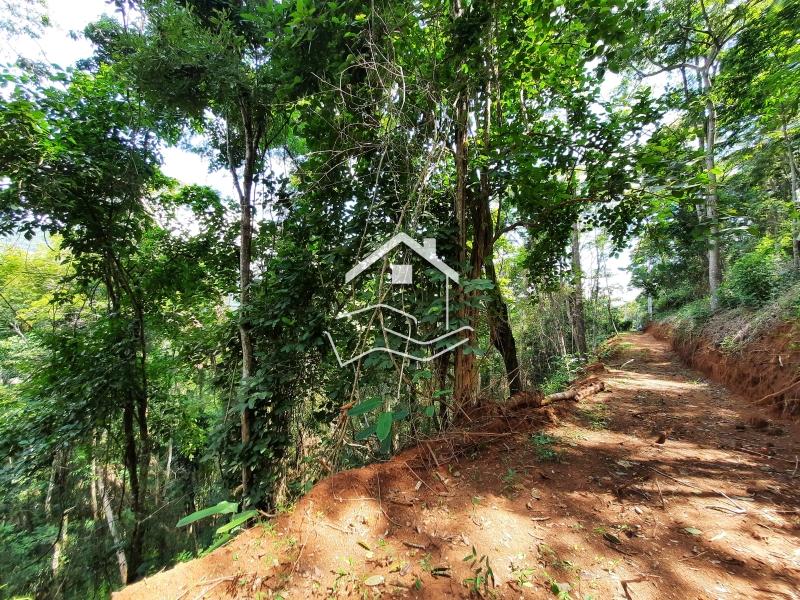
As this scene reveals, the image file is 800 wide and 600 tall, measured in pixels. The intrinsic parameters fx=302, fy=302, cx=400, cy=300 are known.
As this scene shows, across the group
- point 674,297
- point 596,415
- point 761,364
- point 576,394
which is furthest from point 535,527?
point 674,297

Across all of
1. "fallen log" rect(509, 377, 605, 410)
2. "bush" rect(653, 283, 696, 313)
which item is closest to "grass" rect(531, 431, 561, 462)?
"fallen log" rect(509, 377, 605, 410)

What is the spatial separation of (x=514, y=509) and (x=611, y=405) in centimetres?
320

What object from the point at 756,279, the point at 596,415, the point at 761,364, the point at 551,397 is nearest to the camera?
the point at 596,415

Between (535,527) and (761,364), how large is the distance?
559 centimetres

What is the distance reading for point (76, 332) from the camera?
179 inches

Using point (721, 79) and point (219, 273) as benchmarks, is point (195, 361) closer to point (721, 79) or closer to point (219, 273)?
point (219, 273)

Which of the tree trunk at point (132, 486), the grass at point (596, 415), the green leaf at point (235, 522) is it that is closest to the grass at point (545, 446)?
the grass at point (596, 415)

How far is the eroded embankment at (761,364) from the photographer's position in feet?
12.8

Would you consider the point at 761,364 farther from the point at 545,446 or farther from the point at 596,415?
the point at 545,446

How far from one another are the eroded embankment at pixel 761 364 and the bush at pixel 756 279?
0.65 meters

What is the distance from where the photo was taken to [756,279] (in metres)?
6.44

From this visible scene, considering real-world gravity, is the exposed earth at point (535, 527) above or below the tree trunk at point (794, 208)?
below

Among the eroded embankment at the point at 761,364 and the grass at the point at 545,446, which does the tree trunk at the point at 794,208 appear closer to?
the eroded embankment at the point at 761,364

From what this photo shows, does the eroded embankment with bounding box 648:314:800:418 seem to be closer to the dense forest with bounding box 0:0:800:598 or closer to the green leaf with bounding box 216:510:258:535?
the dense forest with bounding box 0:0:800:598
